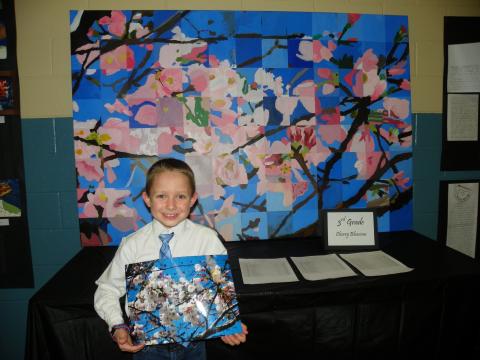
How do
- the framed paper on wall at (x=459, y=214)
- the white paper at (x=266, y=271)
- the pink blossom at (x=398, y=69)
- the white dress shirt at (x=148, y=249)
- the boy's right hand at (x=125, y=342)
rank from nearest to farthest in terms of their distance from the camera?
the boy's right hand at (x=125, y=342) < the white dress shirt at (x=148, y=249) < the white paper at (x=266, y=271) < the pink blossom at (x=398, y=69) < the framed paper on wall at (x=459, y=214)

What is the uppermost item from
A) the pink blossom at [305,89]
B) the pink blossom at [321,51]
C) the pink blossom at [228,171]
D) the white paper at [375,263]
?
the pink blossom at [321,51]

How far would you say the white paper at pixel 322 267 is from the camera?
1331 mm

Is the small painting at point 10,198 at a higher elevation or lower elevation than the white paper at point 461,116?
lower

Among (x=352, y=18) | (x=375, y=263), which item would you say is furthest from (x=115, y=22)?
(x=375, y=263)

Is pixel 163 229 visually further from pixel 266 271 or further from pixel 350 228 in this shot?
pixel 350 228

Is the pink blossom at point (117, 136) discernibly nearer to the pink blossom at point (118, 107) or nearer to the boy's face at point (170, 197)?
the pink blossom at point (118, 107)

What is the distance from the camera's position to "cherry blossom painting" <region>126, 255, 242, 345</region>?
1025 millimetres

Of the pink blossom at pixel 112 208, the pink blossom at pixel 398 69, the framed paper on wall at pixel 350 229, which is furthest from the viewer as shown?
the pink blossom at pixel 398 69

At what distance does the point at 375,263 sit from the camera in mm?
1438

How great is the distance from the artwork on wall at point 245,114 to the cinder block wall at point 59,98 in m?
0.07

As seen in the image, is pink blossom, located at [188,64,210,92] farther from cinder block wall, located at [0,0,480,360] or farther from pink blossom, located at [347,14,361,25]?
pink blossom, located at [347,14,361,25]

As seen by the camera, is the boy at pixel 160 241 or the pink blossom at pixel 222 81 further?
the pink blossom at pixel 222 81

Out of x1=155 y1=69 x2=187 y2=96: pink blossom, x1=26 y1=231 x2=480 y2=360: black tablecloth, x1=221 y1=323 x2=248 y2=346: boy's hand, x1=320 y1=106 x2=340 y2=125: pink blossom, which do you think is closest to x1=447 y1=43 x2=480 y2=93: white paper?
x1=320 y1=106 x2=340 y2=125: pink blossom

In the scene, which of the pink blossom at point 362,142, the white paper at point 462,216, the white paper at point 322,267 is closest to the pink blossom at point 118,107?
the white paper at point 322,267
